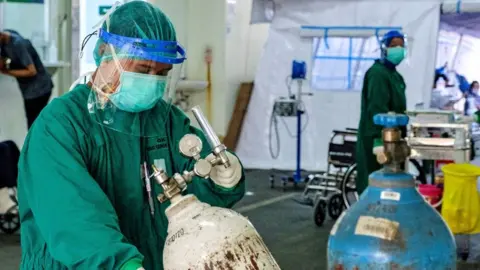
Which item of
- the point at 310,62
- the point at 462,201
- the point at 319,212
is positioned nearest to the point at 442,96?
the point at 310,62

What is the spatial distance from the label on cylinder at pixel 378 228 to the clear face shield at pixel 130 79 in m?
0.49

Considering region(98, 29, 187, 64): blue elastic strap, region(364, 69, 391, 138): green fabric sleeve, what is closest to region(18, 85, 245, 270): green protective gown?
region(98, 29, 187, 64): blue elastic strap

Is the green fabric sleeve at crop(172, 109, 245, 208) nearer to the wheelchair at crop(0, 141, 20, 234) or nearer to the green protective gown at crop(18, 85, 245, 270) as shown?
the green protective gown at crop(18, 85, 245, 270)

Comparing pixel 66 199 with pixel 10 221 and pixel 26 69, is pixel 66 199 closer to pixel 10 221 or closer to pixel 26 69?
pixel 10 221

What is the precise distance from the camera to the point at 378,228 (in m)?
1.56

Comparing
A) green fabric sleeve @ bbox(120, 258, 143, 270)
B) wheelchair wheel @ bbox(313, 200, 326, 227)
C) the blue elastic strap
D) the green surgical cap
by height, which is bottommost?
wheelchair wheel @ bbox(313, 200, 326, 227)

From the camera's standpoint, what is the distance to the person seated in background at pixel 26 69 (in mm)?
5102

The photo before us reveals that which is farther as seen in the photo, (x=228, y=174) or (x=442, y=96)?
(x=442, y=96)

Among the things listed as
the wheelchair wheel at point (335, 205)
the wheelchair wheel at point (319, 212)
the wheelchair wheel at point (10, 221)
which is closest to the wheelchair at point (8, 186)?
the wheelchair wheel at point (10, 221)

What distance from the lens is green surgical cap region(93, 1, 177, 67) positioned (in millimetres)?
1456

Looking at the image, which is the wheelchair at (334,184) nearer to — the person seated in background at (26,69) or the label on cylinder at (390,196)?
the person seated in background at (26,69)

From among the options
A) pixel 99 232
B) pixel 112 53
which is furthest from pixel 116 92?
pixel 99 232

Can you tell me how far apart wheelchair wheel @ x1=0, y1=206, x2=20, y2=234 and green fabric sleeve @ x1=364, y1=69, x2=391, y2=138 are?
236 cm

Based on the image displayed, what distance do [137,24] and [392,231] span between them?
68cm
